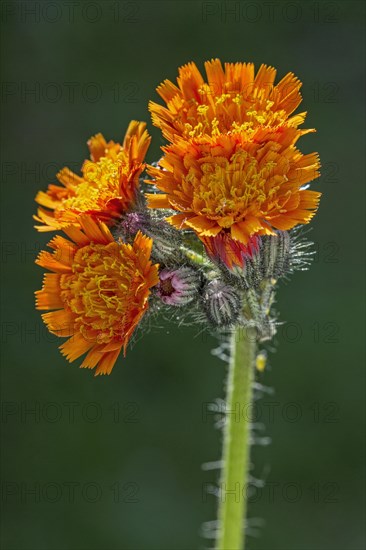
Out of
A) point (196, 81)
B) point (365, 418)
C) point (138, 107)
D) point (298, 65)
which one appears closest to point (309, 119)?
point (298, 65)

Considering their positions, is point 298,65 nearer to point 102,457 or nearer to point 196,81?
point 102,457

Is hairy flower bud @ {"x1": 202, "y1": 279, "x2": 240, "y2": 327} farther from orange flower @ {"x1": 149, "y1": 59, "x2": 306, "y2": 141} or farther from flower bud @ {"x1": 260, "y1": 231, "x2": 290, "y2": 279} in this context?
orange flower @ {"x1": 149, "y1": 59, "x2": 306, "y2": 141}

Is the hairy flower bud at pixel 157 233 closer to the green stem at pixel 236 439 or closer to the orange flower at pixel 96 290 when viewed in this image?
the orange flower at pixel 96 290

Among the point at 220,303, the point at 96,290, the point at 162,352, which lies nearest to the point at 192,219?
the point at 220,303

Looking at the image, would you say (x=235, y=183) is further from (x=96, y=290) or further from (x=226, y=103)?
(x=96, y=290)

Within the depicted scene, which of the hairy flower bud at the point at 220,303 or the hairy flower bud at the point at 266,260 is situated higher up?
the hairy flower bud at the point at 266,260

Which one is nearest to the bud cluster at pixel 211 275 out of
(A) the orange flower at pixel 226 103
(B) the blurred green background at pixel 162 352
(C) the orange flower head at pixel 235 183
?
(C) the orange flower head at pixel 235 183

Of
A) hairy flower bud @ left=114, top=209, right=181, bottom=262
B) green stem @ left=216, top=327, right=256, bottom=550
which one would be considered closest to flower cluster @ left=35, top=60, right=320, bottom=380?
hairy flower bud @ left=114, top=209, right=181, bottom=262
